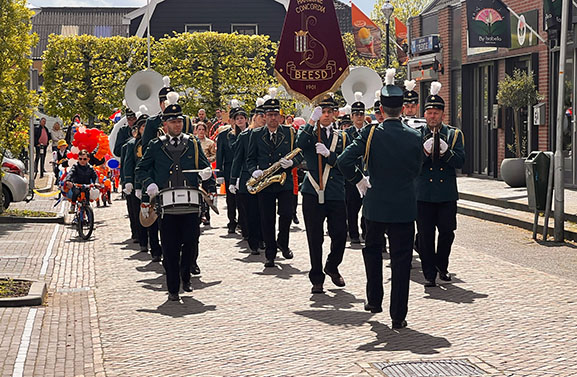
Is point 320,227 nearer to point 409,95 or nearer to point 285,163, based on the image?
point 285,163

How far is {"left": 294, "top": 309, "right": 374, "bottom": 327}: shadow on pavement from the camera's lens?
9.11 m

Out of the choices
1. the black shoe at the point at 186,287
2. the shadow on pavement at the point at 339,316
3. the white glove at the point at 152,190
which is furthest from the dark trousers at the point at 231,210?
the shadow on pavement at the point at 339,316

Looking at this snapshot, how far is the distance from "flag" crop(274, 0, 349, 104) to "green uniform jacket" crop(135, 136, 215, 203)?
3.35m

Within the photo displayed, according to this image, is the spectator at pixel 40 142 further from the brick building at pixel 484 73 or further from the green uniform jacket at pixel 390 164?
the green uniform jacket at pixel 390 164

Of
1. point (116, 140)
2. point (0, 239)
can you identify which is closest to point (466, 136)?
point (116, 140)

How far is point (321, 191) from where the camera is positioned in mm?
10727

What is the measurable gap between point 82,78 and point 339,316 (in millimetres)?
32524

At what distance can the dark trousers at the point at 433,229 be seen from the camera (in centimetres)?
1101

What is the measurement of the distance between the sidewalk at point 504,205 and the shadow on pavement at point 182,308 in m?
6.84

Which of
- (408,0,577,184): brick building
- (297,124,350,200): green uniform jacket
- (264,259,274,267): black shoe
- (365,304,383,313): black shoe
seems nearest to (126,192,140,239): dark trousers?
(264,259,274,267): black shoe

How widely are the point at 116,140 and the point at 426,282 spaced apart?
7.75 metres

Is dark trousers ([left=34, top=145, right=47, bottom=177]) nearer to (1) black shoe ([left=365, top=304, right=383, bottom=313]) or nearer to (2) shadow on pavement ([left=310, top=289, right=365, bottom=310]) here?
(2) shadow on pavement ([left=310, top=289, right=365, bottom=310])

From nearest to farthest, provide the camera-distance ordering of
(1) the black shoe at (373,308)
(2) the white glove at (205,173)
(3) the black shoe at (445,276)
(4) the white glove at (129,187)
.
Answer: (1) the black shoe at (373,308) → (2) the white glove at (205,173) → (3) the black shoe at (445,276) → (4) the white glove at (129,187)

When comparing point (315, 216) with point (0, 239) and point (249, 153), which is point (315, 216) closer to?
point (249, 153)
